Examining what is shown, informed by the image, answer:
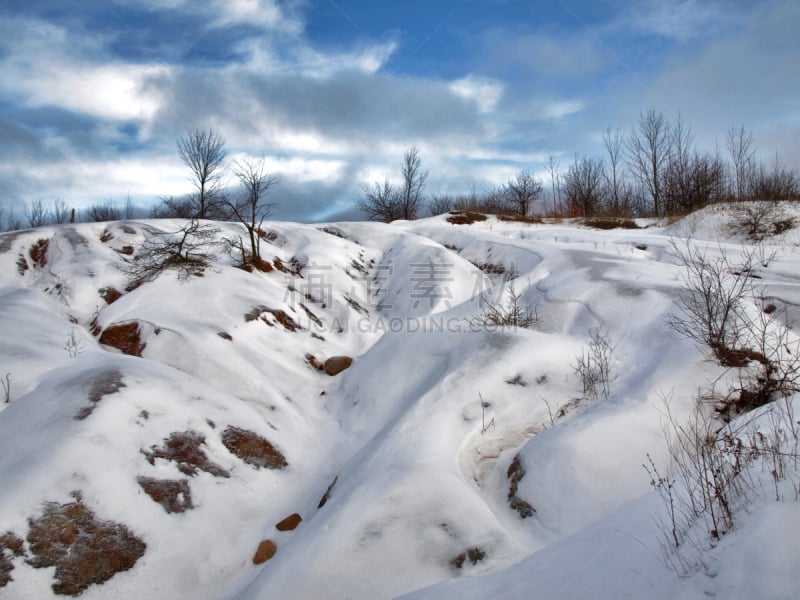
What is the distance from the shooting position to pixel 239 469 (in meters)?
4.68

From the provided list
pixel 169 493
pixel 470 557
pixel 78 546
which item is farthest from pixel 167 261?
pixel 470 557

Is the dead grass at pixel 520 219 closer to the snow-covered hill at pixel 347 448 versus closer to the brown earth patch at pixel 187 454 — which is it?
the snow-covered hill at pixel 347 448

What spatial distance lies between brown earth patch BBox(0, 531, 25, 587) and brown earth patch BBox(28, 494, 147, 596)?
0.07 m

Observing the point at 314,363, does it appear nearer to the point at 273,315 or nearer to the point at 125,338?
the point at 273,315

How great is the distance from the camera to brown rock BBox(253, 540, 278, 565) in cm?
372

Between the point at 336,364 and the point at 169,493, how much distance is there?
3.80 m

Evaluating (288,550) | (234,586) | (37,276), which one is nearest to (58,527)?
(234,586)

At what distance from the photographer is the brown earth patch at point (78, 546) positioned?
3.19 m

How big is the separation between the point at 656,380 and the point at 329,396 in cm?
437

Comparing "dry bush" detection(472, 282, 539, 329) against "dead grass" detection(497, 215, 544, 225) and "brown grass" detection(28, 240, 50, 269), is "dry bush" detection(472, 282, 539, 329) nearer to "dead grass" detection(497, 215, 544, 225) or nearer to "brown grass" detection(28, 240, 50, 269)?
"brown grass" detection(28, 240, 50, 269)

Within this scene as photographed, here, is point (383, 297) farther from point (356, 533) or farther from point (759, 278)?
point (356, 533)

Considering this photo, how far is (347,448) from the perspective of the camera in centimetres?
545

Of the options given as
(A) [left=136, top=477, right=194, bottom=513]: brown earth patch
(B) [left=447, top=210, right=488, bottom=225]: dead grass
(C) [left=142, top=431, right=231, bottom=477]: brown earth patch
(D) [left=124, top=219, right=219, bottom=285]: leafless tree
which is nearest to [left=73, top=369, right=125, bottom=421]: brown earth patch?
(C) [left=142, top=431, right=231, bottom=477]: brown earth patch

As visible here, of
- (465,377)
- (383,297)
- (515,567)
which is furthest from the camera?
(383,297)
